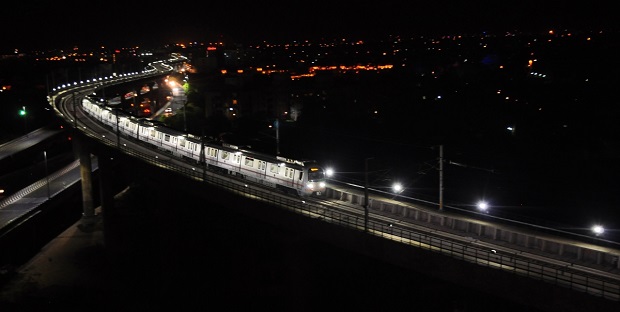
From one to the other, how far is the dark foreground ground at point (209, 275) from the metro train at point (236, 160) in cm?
221

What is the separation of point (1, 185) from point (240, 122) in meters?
20.2

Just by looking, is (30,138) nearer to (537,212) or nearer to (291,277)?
(291,277)

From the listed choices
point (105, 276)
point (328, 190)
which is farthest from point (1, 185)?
point (328, 190)

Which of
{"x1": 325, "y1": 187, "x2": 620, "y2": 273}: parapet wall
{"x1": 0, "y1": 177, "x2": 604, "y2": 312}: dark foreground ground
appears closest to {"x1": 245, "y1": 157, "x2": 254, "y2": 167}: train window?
{"x1": 0, "y1": 177, "x2": 604, "y2": 312}: dark foreground ground

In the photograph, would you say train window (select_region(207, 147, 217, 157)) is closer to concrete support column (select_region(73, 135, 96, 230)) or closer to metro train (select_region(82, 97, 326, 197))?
metro train (select_region(82, 97, 326, 197))

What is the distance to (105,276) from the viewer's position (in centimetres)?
2667

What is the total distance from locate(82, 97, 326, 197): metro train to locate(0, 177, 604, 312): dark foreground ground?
7.25 feet

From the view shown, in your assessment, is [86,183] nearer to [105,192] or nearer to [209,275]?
[105,192]

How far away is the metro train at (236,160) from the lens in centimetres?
2283

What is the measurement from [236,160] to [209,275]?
210 inches

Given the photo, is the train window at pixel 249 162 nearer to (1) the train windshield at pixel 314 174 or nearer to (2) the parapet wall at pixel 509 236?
(1) the train windshield at pixel 314 174

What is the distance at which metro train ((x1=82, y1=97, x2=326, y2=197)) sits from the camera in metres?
22.8

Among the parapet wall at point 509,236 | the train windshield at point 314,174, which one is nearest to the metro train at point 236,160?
the train windshield at point 314,174

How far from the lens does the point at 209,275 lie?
85.3ft
